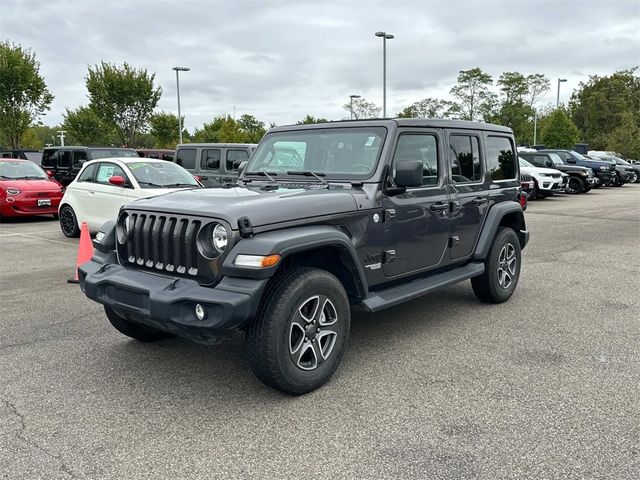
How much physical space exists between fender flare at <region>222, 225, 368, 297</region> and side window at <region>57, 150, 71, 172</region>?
49.7 feet

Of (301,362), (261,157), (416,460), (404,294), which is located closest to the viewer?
(416,460)

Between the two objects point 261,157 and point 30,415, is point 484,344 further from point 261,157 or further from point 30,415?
point 30,415

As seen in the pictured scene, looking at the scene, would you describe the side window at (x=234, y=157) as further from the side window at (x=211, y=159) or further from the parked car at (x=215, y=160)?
the side window at (x=211, y=159)

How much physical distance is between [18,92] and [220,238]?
30.6m

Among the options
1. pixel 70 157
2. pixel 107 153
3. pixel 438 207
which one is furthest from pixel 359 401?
pixel 70 157

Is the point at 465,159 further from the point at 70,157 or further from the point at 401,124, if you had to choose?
the point at 70,157

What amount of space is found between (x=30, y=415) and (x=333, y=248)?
217 cm

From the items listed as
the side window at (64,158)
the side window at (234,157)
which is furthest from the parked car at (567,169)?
the side window at (64,158)

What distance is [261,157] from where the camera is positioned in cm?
527

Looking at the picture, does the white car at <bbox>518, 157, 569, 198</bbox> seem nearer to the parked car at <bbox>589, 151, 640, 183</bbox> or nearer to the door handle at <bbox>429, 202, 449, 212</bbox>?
the parked car at <bbox>589, 151, 640, 183</bbox>

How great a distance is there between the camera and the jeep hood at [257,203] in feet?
11.5

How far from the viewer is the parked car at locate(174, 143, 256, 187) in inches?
511

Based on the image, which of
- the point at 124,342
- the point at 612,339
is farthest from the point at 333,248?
the point at 612,339

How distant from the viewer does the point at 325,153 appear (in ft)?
15.5
